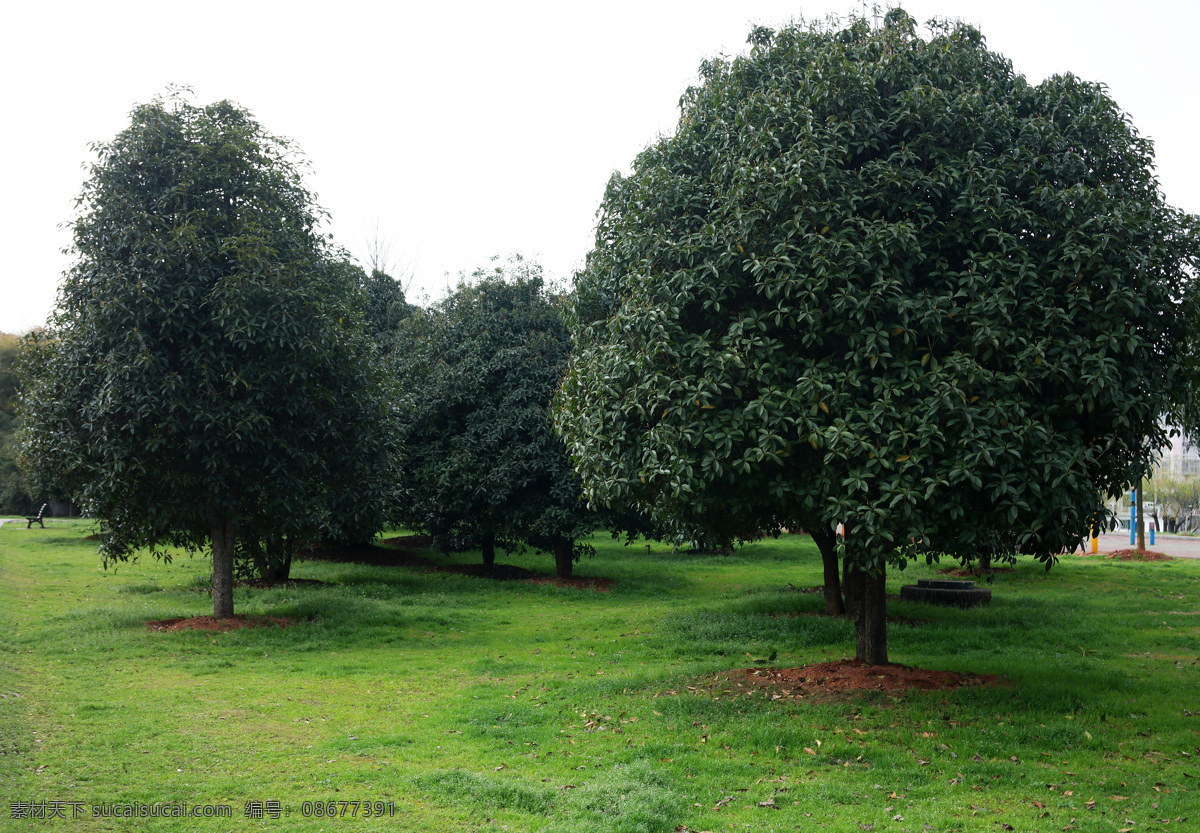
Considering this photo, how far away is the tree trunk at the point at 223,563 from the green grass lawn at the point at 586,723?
1167mm

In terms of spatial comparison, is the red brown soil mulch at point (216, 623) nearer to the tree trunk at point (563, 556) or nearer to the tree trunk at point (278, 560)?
the tree trunk at point (278, 560)

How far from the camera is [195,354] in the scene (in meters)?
13.4

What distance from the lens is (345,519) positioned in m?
15.9

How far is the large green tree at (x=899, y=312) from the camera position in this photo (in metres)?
7.98

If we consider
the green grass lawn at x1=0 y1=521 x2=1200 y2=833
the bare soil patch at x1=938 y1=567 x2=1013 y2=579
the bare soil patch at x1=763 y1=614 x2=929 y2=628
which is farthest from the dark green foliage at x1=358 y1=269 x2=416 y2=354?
the bare soil patch at x1=938 y1=567 x2=1013 y2=579

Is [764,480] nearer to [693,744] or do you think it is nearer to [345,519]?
[693,744]

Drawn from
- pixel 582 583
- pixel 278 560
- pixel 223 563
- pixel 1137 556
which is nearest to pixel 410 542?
pixel 582 583

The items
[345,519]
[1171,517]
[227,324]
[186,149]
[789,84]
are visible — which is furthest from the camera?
[1171,517]

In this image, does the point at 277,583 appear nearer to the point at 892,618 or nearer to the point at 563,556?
the point at 563,556

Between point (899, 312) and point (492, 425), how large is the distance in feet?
50.1

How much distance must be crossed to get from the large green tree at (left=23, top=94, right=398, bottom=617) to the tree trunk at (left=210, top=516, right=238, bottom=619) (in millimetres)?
28

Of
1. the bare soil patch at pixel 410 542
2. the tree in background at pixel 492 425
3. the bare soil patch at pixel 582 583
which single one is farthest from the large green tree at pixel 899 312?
the bare soil patch at pixel 410 542

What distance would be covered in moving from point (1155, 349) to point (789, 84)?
493 cm

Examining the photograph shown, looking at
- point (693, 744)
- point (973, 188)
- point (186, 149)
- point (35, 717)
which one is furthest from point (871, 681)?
point (186, 149)
